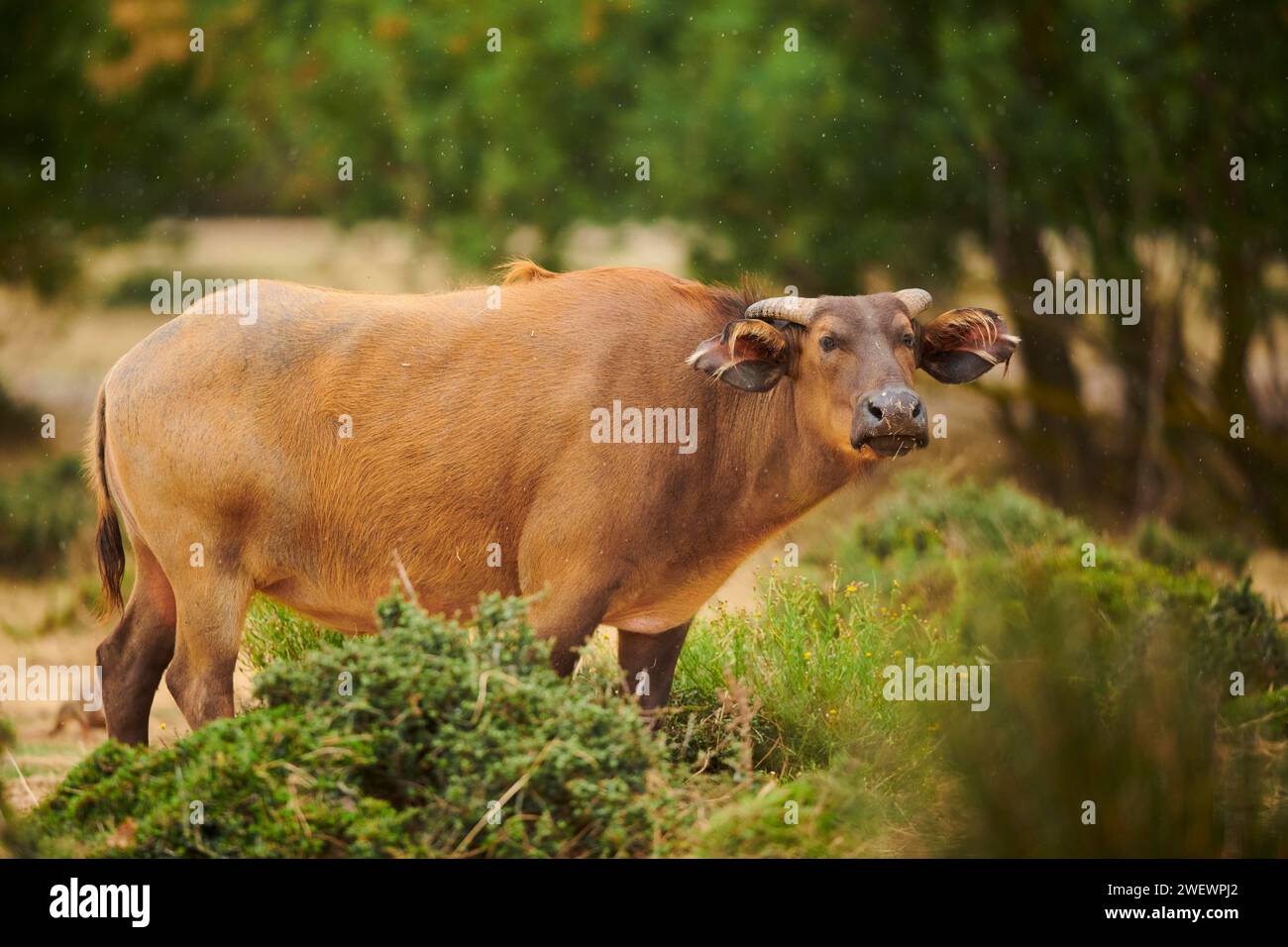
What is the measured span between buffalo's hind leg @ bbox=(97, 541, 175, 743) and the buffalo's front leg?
2477 millimetres

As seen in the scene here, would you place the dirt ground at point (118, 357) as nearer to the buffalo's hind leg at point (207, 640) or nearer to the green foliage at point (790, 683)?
the green foliage at point (790, 683)

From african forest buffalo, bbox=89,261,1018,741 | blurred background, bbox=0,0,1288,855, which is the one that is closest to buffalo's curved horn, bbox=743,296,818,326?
african forest buffalo, bbox=89,261,1018,741

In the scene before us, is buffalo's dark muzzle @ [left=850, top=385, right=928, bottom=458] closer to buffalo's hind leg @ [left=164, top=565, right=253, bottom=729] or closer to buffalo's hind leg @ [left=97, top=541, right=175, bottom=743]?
buffalo's hind leg @ [left=164, top=565, right=253, bottom=729]

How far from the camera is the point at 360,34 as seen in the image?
21.0 m

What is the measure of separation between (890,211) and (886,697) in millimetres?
10700

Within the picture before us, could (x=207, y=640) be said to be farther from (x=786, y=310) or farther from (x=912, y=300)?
(x=912, y=300)

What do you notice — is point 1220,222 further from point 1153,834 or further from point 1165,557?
point 1153,834

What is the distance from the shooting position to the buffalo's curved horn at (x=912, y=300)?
7.98 meters

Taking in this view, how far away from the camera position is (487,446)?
26.8 feet

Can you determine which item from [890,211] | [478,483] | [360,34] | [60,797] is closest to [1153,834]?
[478,483]

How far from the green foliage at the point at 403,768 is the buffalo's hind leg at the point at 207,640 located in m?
1.00

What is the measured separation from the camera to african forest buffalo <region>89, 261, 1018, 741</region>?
792 centimetres

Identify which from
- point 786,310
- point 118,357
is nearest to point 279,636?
→ point 786,310

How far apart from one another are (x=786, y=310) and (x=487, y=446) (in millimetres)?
1654
